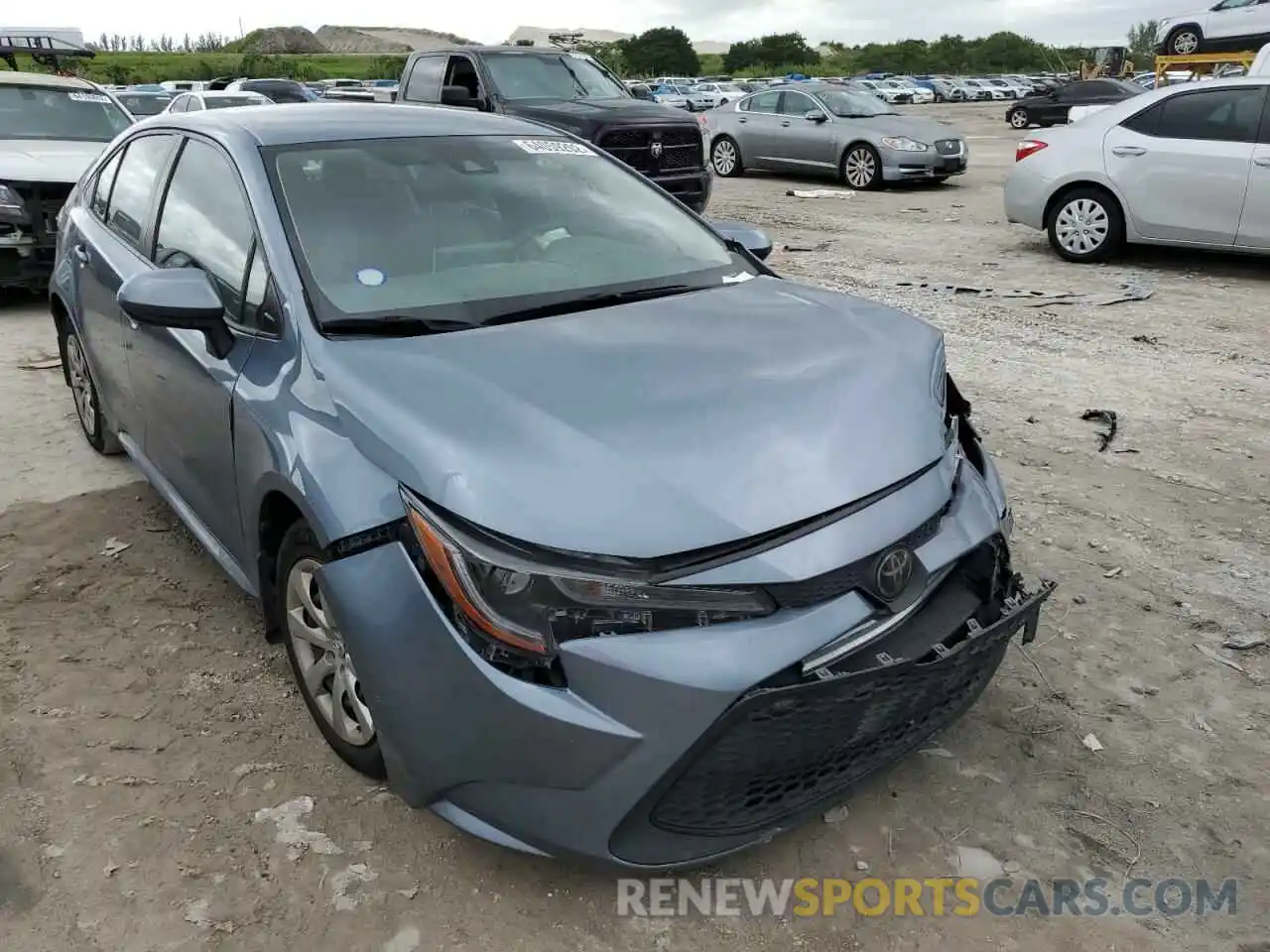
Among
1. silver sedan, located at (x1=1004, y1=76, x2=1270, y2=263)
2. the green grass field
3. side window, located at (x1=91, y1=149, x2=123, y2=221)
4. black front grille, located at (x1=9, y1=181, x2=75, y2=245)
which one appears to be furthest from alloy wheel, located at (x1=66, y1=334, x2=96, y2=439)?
the green grass field

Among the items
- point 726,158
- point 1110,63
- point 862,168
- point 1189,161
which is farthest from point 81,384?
point 1110,63

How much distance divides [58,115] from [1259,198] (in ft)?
33.0

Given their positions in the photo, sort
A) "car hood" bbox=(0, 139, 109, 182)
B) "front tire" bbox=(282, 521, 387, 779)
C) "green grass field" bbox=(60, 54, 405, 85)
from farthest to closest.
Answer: "green grass field" bbox=(60, 54, 405, 85) < "car hood" bbox=(0, 139, 109, 182) < "front tire" bbox=(282, 521, 387, 779)

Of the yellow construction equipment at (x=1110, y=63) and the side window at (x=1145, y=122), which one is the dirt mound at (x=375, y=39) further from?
the side window at (x=1145, y=122)

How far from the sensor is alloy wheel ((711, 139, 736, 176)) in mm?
16453

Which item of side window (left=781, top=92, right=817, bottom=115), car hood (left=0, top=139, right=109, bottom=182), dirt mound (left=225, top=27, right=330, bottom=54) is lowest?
car hood (left=0, top=139, right=109, bottom=182)

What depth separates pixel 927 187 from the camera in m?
15.2

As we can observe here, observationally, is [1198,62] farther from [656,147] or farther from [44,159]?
[44,159]

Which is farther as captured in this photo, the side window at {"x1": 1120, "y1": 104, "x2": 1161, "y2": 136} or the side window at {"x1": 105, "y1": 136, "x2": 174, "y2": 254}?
the side window at {"x1": 1120, "y1": 104, "x2": 1161, "y2": 136}

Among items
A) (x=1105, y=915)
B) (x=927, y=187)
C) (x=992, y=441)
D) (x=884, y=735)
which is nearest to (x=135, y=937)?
(x=884, y=735)

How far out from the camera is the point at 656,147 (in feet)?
33.5

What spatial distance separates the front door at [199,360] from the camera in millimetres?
2857

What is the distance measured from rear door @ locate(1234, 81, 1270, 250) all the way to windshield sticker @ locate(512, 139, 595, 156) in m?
6.78

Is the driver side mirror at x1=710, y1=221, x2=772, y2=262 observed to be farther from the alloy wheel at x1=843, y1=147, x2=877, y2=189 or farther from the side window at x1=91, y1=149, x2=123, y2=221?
the alloy wheel at x1=843, y1=147, x2=877, y2=189
